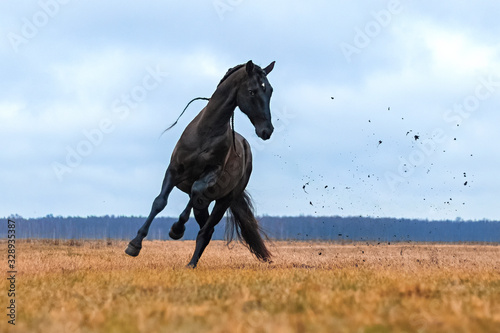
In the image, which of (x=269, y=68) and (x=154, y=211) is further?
(x=269, y=68)

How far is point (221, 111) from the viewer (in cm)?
1054

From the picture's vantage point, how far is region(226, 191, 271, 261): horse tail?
13.5 meters

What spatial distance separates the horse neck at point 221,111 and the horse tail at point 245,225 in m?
3.23

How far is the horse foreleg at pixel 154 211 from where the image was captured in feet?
33.0

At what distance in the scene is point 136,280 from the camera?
7.34 m

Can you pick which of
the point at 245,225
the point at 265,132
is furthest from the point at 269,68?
the point at 245,225

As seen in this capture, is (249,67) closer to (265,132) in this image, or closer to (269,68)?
(269,68)

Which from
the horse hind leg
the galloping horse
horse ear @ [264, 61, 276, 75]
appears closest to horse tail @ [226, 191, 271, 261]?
the galloping horse

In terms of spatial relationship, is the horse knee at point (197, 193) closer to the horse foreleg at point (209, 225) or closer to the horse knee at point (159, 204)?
the horse knee at point (159, 204)

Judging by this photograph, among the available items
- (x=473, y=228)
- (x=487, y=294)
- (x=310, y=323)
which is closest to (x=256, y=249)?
(x=487, y=294)

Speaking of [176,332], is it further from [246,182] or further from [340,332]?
[246,182]

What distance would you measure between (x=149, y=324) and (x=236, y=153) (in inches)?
311

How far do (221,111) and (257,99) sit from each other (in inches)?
34.2

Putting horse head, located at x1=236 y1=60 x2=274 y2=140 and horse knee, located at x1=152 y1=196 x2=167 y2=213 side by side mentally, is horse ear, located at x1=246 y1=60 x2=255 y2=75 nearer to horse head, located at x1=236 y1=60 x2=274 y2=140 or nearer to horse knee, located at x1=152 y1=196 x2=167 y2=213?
horse head, located at x1=236 y1=60 x2=274 y2=140
